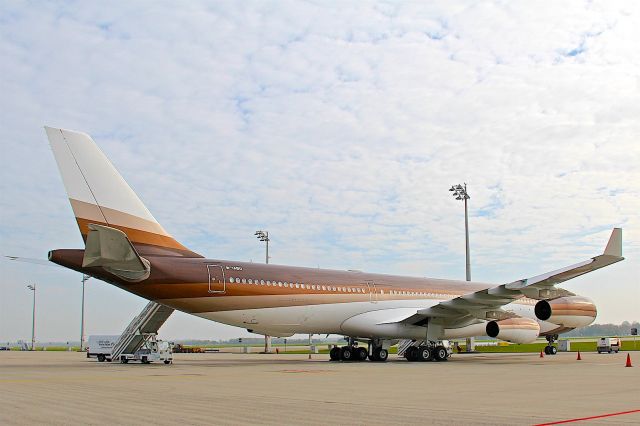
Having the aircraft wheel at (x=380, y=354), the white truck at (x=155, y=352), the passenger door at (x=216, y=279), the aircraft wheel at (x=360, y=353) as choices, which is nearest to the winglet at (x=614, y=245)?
the aircraft wheel at (x=380, y=354)

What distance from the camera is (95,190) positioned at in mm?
21000

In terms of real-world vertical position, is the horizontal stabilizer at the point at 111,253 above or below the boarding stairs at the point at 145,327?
above

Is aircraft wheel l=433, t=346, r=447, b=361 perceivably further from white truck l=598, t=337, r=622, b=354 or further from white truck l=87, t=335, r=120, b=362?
white truck l=598, t=337, r=622, b=354

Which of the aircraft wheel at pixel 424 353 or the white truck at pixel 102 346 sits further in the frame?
the white truck at pixel 102 346

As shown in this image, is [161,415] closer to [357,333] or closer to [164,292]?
[164,292]

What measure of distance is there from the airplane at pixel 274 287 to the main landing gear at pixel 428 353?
0.04m

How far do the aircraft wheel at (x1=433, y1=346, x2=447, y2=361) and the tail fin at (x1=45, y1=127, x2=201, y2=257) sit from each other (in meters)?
12.7

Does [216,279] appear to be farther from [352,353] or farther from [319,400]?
[319,400]

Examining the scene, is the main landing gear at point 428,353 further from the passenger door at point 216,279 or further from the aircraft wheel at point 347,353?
the passenger door at point 216,279

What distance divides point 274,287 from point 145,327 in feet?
23.1

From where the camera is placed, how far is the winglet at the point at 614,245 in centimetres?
2252

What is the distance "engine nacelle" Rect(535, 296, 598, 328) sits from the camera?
33.0 meters

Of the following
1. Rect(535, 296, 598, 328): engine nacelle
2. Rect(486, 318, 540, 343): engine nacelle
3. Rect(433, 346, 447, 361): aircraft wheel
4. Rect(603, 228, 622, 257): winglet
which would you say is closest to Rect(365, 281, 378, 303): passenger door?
Rect(433, 346, 447, 361): aircraft wheel

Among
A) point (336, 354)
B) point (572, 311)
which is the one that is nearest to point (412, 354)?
point (336, 354)
